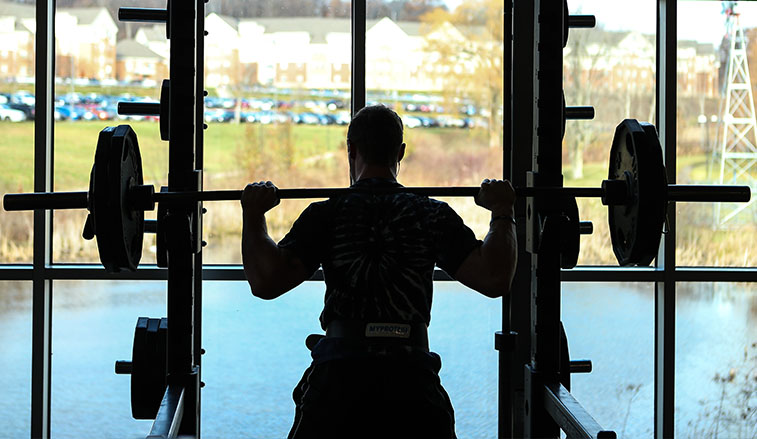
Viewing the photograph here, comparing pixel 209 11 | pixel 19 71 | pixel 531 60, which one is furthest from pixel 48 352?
pixel 531 60

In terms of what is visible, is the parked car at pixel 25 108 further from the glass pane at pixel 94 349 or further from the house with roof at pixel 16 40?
the glass pane at pixel 94 349

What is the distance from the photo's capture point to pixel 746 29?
361 cm

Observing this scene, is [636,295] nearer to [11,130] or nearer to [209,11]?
[209,11]

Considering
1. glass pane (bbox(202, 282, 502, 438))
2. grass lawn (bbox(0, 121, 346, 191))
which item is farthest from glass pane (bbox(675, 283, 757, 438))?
grass lawn (bbox(0, 121, 346, 191))

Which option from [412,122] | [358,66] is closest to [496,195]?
[358,66]

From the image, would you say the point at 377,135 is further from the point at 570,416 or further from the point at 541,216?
the point at 570,416

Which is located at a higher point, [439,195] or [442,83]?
[442,83]

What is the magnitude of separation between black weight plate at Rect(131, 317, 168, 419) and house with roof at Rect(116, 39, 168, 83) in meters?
1.55

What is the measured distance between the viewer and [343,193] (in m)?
1.75

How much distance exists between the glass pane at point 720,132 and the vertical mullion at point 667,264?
144mm

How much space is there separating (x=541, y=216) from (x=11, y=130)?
2224mm

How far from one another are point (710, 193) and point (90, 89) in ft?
7.95

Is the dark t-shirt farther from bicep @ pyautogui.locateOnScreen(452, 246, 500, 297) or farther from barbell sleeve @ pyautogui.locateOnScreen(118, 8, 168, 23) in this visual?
barbell sleeve @ pyautogui.locateOnScreen(118, 8, 168, 23)

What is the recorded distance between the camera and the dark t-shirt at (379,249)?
1.61 m
